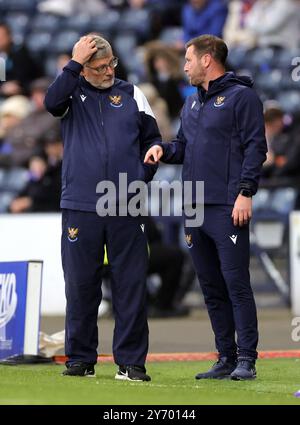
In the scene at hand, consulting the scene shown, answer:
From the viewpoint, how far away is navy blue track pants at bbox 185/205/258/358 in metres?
8.83

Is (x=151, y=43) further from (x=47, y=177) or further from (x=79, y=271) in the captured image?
(x=79, y=271)

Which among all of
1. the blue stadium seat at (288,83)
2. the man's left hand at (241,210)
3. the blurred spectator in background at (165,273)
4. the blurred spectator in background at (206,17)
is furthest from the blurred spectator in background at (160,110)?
the man's left hand at (241,210)

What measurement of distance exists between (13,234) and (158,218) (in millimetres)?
1851

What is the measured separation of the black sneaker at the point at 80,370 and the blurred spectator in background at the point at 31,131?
32.8ft

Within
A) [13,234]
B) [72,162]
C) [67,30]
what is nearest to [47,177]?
[13,234]

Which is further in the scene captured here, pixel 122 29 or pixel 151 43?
pixel 122 29

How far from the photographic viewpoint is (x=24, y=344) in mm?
10383

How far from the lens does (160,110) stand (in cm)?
1842

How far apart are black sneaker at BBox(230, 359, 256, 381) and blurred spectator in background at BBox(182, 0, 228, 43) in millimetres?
11885

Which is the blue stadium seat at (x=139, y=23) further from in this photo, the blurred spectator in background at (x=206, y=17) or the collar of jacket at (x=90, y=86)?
the collar of jacket at (x=90, y=86)

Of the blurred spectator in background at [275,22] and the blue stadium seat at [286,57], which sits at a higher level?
the blurred spectator in background at [275,22]

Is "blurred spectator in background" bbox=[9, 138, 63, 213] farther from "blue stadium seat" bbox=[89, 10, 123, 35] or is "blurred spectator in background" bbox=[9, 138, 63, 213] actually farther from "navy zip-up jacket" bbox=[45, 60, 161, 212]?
"navy zip-up jacket" bbox=[45, 60, 161, 212]

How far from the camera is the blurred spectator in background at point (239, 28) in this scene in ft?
67.5

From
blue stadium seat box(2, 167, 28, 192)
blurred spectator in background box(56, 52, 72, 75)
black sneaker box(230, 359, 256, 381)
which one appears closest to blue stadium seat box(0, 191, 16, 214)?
blue stadium seat box(2, 167, 28, 192)
